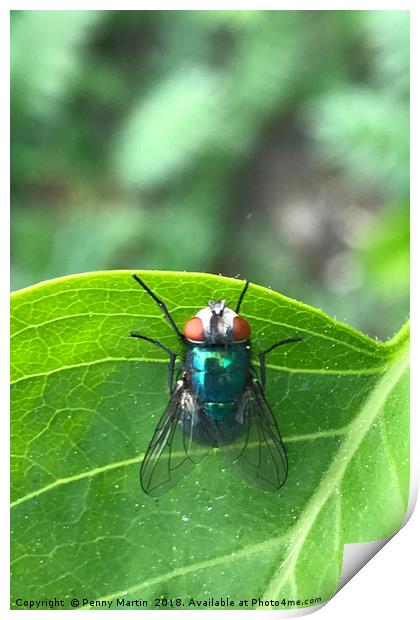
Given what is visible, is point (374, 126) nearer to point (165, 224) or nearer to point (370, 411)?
point (165, 224)

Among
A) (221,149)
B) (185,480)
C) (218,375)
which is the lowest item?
(185,480)

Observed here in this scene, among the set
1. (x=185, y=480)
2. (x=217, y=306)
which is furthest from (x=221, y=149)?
(x=185, y=480)

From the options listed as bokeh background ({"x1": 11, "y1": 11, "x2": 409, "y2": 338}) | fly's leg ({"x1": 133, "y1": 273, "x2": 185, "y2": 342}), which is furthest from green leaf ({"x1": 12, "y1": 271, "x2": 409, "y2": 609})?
bokeh background ({"x1": 11, "y1": 11, "x2": 409, "y2": 338})

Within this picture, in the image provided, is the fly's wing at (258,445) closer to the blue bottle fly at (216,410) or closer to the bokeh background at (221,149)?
the blue bottle fly at (216,410)

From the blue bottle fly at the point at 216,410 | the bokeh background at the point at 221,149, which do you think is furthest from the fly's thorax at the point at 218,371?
the bokeh background at the point at 221,149

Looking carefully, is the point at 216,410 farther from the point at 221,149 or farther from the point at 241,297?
the point at 221,149

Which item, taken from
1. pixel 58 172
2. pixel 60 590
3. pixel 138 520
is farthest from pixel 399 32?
pixel 60 590
